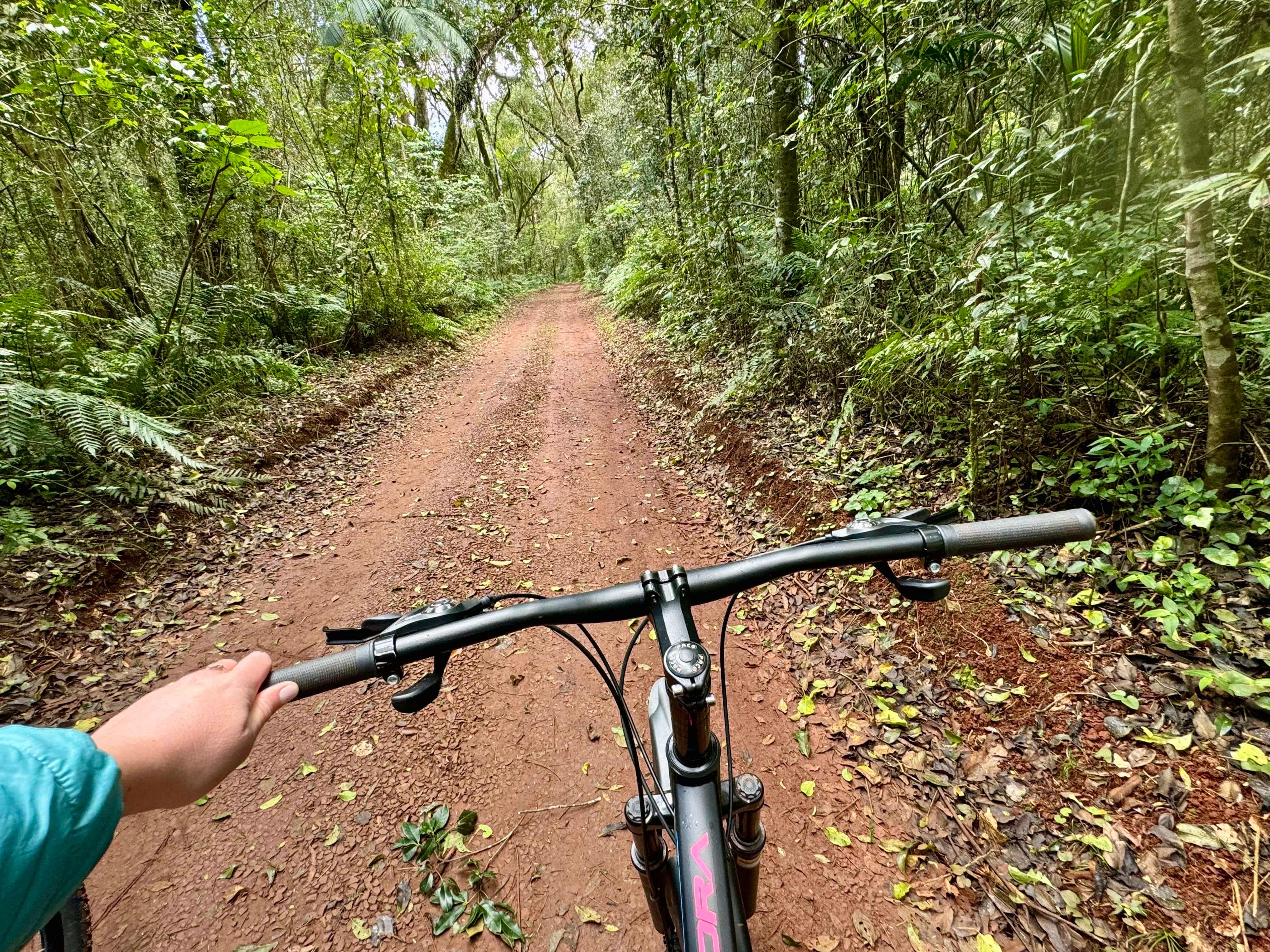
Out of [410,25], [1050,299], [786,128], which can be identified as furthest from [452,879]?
[410,25]

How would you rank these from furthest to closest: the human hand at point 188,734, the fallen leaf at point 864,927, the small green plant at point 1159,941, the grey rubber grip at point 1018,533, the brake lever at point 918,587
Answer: the fallen leaf at point 864,927, the small green plant at point 1159,941, the grey rubber grip at point 1018,533, the brake lever at point 918,587, the human hand at point 188,734

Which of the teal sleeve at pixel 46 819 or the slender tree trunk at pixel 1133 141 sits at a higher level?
the slender tree trunk at pixel 1133 141

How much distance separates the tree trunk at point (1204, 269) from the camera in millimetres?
2297

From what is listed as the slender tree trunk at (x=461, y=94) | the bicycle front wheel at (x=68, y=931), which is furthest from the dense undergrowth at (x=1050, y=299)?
the slender tree trunk at (x=461, y=94)

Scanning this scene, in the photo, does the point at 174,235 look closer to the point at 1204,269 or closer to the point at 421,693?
the point at 421,693

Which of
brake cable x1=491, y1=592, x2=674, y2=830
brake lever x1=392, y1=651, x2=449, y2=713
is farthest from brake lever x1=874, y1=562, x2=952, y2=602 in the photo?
brake lever x1=392, y1=651, x2=449, y2=713

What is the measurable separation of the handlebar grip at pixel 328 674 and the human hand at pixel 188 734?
3.0 inches

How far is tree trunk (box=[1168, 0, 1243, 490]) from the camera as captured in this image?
230 centimetres

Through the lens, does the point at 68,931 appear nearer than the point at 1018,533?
Yes

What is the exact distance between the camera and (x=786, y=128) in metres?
6.67

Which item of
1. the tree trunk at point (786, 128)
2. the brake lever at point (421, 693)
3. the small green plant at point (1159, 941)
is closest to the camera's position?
the brake lever at point (421, 693)

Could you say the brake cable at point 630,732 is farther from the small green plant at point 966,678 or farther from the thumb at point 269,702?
the small green plant at point 966,678

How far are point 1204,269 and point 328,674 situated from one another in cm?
401

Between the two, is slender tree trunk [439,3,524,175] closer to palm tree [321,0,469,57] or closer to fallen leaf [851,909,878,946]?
palm tree [321,0,469,57]
